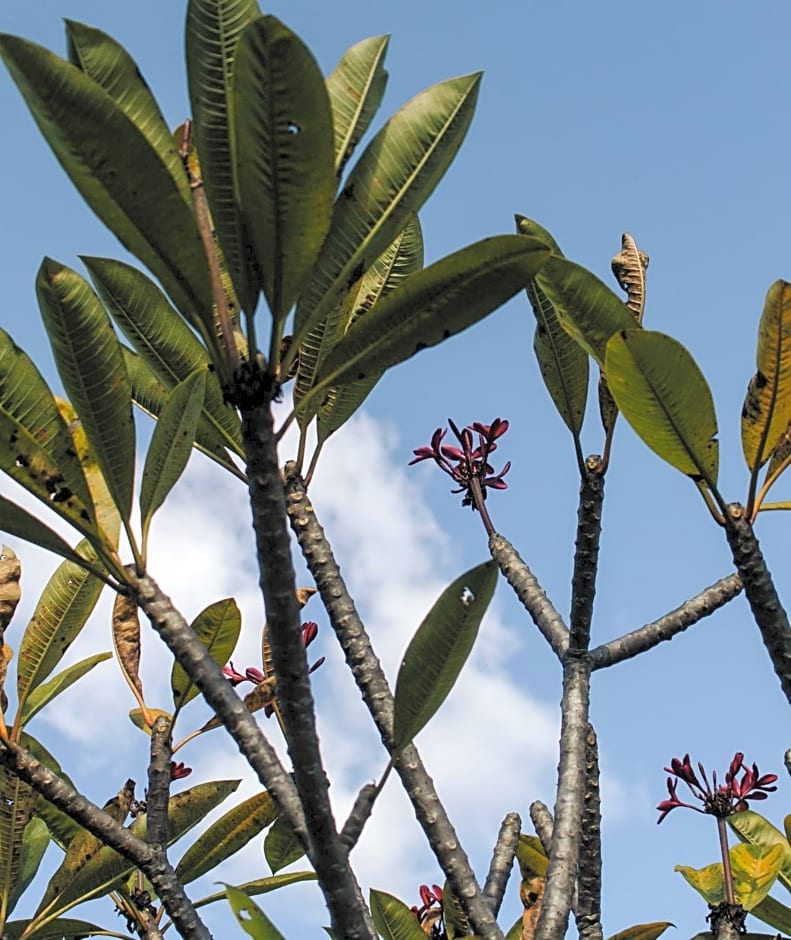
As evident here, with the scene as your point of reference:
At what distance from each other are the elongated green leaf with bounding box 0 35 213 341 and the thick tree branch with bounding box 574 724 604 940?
59.7 inches

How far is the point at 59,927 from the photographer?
307cm

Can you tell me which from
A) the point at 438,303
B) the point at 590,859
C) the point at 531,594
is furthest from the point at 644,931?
the point at 438,303

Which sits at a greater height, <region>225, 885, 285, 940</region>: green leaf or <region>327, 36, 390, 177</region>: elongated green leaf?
<region>327, 36, 390, 177</region>: elongated green leaf

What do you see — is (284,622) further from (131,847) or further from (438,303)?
(131,847)

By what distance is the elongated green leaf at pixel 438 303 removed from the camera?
58.4 inches

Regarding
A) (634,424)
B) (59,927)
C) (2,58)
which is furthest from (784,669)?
(59,927)

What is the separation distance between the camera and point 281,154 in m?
1.39

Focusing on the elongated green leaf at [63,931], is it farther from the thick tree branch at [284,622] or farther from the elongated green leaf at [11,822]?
the thick tree branch at [284,622]

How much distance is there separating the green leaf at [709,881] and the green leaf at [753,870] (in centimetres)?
7

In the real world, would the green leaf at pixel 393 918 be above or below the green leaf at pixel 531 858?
below

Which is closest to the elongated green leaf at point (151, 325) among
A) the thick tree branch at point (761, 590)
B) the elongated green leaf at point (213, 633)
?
the elongated green leaf at point (213, 633)

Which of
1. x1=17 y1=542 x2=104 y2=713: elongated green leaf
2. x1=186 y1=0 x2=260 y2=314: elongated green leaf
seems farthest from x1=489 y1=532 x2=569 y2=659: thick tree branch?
x1=186 y1=0 x2=260 y2=314: elongated green leaf

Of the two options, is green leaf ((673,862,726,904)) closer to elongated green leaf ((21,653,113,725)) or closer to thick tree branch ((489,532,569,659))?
thick tree branch ((489,532,569,659))

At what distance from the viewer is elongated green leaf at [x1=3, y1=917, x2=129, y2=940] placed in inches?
120
